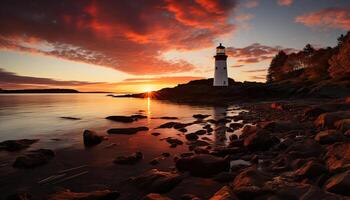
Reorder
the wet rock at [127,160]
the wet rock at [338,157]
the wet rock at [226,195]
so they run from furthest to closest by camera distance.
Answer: the wet rock at [127,160] < the wet rock at [338,157] < the wet rock at [226,195]

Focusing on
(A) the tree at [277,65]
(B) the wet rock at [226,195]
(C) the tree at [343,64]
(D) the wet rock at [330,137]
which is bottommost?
(B) the wet rock at [226,195]

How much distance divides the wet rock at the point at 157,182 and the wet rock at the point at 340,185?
3900 mm

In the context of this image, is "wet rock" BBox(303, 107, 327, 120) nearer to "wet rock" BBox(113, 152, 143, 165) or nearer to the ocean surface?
the ocean surface

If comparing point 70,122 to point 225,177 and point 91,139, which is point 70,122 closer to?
point 91,139

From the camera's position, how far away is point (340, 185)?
5590 mm

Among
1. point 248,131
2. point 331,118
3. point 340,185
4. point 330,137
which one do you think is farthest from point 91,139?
point 331,118

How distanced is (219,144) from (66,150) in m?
7.65

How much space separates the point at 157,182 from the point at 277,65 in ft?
289

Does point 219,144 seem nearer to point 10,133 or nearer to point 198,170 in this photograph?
point 198,170

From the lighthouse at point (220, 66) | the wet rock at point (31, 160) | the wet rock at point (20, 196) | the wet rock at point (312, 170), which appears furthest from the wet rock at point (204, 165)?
the lighthouse at point (220, 66)

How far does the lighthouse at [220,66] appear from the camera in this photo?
65750mm

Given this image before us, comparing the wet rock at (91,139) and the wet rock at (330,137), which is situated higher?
the wet rock at (330,137)

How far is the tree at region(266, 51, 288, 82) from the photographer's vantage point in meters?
85.7

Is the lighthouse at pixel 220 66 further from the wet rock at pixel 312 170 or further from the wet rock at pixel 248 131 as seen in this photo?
the wet rock at pixel 312 170
